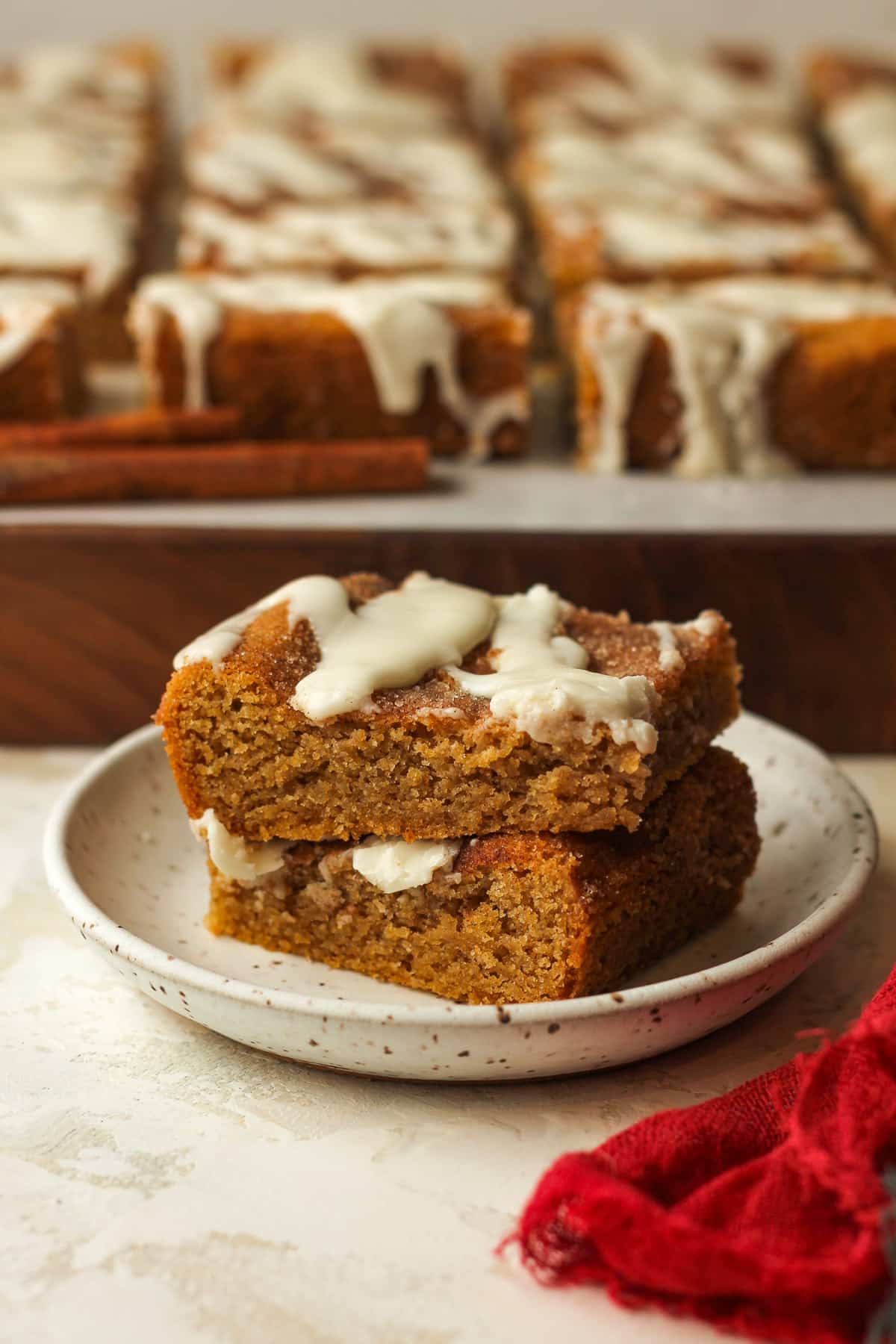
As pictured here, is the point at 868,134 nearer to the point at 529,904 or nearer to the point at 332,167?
the point at 332,167

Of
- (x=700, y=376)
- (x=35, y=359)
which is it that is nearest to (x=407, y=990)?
(x=700, y=376)

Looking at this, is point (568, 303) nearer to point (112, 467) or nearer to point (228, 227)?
point (228, 227)

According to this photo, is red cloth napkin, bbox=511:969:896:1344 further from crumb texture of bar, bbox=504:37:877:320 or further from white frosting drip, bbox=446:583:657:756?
crumb texture of bar, bbox=504:37:877:320

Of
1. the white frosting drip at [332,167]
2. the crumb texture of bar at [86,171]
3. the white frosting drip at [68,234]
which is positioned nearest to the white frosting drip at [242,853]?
the crumb texture of bar at [86,171]

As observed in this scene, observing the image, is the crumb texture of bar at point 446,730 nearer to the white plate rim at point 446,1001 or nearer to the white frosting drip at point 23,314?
the white plate rim at point 446,1001

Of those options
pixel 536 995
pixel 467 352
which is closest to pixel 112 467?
pixel 467 352

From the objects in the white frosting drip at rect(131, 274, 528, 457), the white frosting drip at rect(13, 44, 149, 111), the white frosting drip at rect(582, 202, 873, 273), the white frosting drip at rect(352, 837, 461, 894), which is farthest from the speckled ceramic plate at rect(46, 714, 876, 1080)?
the white frosting drip at rect(13, 44, 149, 111)

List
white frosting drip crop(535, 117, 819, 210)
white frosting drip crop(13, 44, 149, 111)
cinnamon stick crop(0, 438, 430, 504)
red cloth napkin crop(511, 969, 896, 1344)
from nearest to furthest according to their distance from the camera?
red cloth napkin crop(511, 969, 896, 1344) < cinnamon stick crop(0, 438, 430, 504) < white frosting drip crop(535, 117, 819, 210) < white frosting drip crop(13, 44, 149, 111)
